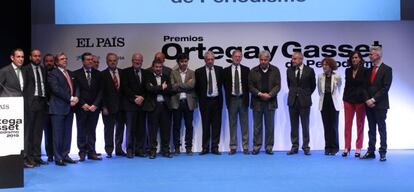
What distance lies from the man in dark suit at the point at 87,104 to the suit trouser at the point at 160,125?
84 cm

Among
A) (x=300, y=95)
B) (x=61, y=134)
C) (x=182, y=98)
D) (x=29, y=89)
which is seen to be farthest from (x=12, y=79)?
(x=300, y=95)

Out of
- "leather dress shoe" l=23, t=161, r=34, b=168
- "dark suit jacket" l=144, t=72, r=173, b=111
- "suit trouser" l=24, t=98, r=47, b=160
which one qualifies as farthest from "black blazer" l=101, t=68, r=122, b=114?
"leather dress shoe" l=23, t=161, r=34, b=168

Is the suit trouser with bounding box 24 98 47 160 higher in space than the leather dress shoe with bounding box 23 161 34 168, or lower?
higher

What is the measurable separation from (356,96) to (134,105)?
333cm

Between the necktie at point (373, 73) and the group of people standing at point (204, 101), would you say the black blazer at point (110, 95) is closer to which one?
the group of people standing at point (204, 101)

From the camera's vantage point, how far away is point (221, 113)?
9.12m

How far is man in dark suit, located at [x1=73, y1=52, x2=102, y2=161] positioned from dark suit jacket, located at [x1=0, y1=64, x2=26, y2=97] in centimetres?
115

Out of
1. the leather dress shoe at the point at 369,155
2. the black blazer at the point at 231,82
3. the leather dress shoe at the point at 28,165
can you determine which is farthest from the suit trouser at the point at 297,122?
the leather dress shoe at the point at 28,165

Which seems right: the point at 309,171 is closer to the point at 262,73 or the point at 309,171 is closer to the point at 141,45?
the point at 262,73

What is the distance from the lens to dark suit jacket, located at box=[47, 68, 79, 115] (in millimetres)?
7656

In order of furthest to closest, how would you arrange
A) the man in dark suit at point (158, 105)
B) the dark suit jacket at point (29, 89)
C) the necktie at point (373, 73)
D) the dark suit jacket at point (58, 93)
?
1. the man in dark suit at point (158, 105)
2. the necktie at point (373, 73)
3. the dark suit jacket at point (58, 93)
4. the dark suit jacket at point (29, 89)

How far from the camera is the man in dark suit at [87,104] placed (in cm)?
829

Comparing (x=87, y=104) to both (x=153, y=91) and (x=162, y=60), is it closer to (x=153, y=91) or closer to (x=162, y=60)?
(x=153, y=91)

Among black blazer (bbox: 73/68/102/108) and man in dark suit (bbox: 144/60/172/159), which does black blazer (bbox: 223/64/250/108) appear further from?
black blazer (bbox: 73/68/102/108)
